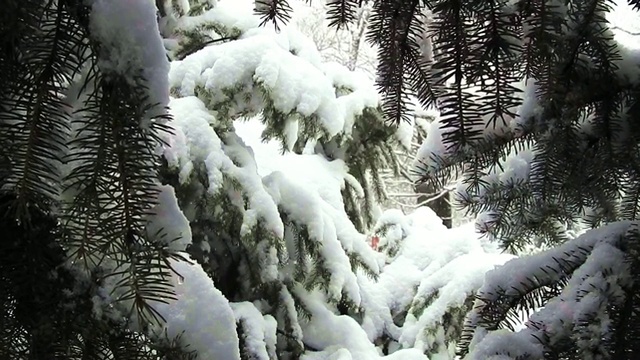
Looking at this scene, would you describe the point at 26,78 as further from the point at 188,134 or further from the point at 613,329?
the point at 188,134

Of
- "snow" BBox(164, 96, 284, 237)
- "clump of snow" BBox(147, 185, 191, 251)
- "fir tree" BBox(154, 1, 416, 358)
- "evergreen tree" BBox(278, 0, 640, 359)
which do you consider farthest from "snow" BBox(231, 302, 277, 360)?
"clump of snow" BBox(147, 185, 191, 251)

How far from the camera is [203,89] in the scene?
7.23ft

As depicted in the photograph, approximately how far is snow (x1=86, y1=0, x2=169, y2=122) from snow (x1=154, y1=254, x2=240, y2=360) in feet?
1.45

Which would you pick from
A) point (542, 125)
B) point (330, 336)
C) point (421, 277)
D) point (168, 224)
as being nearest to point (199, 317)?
point (168, 224)

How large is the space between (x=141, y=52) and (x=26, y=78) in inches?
5.7

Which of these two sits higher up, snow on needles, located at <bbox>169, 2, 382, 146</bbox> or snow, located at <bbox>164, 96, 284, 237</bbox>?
snow on needles, located at <bbox>169, 2, 382, 146</bbox>

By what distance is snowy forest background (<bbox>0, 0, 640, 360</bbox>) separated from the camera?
2.21ft

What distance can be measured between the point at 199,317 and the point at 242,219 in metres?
1.04

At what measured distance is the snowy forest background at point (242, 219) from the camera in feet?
2.21

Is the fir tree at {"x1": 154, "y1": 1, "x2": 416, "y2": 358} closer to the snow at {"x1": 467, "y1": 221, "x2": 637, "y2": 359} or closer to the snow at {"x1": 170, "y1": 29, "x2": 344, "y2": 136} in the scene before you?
the snow at {"x1": 170, "y1": 29, "x2": 344, "y2": 136}

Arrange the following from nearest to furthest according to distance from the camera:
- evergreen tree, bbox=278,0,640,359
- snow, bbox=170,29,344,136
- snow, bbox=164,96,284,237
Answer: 1. evergreen tree, bbox=278,0,640,359
2. snow, bbox=164,96,284,237
3. snow, bbox=170,29,344,136

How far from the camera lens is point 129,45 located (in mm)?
668

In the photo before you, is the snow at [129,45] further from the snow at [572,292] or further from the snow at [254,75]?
the snow at [254,75]

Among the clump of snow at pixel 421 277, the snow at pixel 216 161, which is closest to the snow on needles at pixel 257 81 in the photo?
the snow at pixel 216 161
